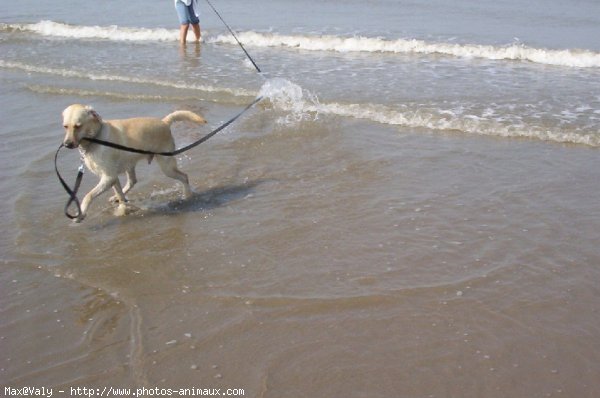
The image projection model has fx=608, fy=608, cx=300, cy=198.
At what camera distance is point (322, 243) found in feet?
17.4

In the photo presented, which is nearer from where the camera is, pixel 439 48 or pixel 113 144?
pixel 113 144

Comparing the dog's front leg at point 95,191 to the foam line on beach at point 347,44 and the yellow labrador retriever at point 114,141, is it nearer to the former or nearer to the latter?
the yellow labrador retriever at point 114,141

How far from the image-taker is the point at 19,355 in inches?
150

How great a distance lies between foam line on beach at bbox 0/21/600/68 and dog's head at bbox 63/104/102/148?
33.0 feet

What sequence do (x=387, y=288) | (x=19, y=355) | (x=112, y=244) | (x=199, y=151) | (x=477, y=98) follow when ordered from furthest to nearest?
(x=477, y=98)
(x=199, y=151)
(x=112, y=244)
(x=387, y=288)
(x=19, y=355)

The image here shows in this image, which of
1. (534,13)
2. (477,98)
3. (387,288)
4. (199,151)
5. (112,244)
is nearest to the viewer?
(387,288)

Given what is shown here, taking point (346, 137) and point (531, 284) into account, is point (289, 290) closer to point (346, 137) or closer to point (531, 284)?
point (531, 284)

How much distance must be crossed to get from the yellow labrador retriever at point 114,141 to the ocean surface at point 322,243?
0.32 m

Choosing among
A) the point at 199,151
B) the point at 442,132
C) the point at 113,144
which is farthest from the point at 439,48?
the point at 113,144

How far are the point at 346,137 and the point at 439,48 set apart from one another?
278 inches

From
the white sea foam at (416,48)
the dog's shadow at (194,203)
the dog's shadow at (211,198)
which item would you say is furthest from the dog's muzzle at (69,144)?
the white sea foam at (416,48)

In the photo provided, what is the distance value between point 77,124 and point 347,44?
34.9 feet

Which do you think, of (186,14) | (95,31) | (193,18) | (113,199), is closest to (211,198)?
(113,199)

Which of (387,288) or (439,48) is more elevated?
(439,48)
